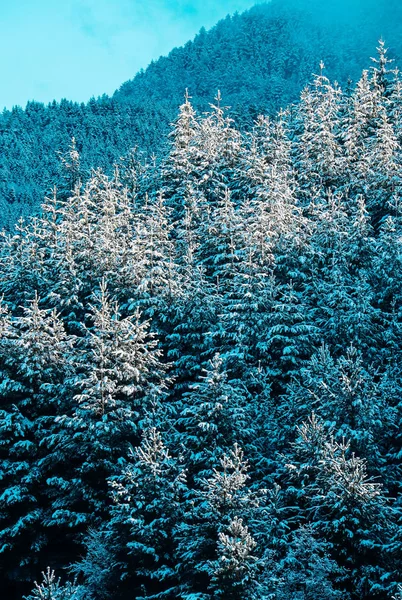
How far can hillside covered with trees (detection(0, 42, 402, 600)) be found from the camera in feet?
48.4

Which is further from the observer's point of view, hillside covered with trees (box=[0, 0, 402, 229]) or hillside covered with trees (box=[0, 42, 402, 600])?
hillside covered with trees (box=[0, 0, 402, 229])

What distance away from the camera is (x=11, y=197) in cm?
7706

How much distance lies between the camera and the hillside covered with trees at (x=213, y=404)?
14742 mm

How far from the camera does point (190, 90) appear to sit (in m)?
147

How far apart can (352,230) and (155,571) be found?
22379mm

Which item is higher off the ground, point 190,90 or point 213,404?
point 190,90

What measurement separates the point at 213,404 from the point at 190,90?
142764 millimetres

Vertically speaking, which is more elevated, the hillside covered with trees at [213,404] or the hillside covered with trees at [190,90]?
the hillside covered with trees at [190,90]

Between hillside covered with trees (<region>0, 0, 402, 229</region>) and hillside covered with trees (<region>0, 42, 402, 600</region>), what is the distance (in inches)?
1254

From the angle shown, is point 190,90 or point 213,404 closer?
point 213,404

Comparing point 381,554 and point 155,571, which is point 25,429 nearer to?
point 155,571

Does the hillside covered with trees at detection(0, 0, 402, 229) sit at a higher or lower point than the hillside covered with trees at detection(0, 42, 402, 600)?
higher

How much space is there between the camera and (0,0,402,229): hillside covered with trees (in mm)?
82250

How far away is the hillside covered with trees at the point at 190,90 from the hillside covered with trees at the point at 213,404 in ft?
105
